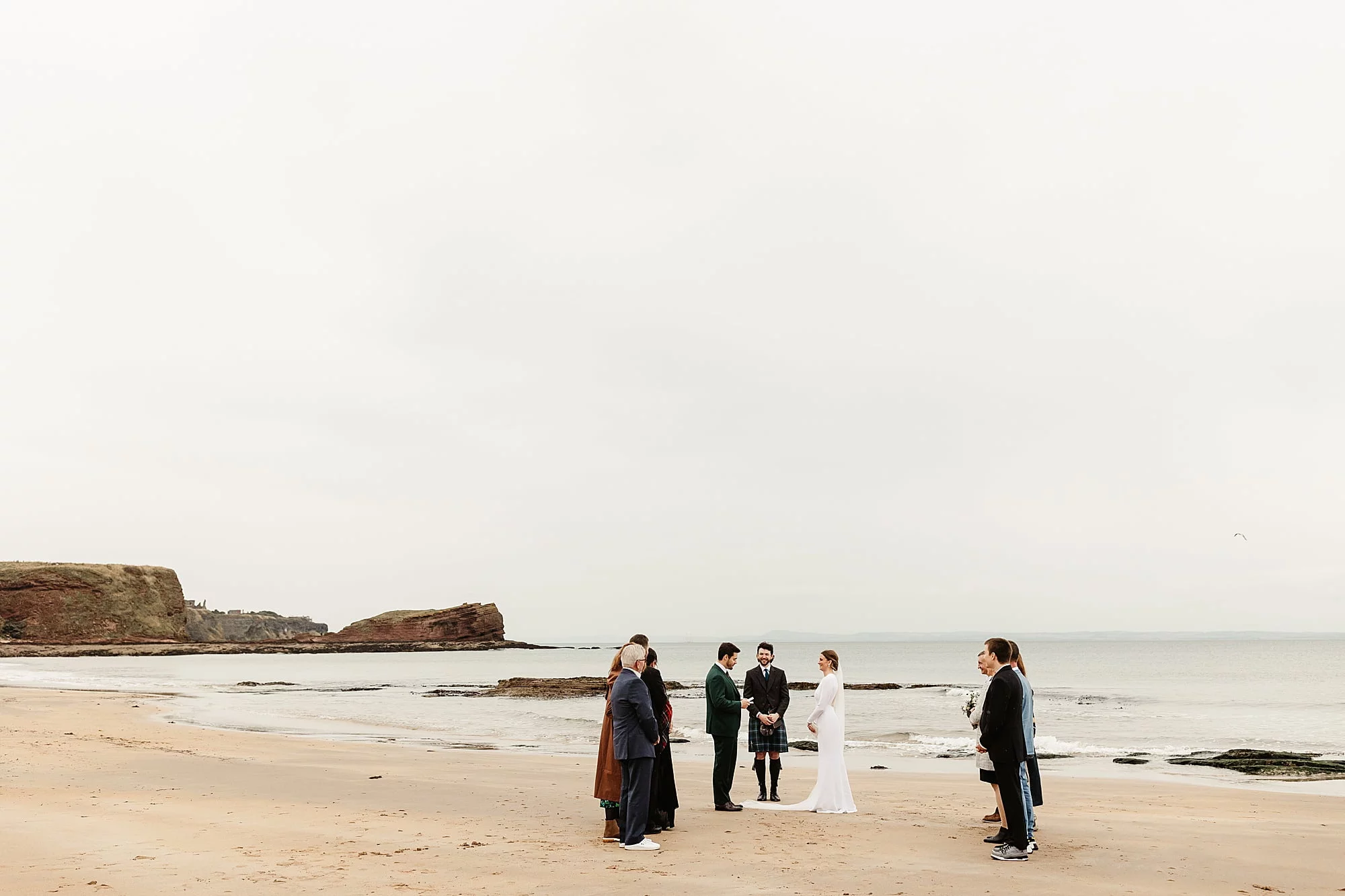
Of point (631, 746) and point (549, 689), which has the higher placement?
point (631, 746)

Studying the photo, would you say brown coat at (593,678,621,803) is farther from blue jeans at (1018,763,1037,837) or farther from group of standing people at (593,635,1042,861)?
blue jeans at (1018,763,1037,837)

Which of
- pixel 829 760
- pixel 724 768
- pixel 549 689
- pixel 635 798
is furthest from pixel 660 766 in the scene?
pixel 549 689

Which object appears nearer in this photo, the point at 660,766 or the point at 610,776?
the point at 610,776

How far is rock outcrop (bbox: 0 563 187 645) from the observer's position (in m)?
117

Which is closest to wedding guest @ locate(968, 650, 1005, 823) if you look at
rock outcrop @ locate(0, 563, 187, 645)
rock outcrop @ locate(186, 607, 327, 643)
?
rock outcrop @ locate(0, 563, 187, 645)

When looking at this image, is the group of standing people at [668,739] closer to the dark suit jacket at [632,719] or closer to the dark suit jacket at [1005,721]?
the dark suit jacket at [632,719]

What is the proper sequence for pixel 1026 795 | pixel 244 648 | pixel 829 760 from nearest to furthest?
1. pixel 1026 795
2. pixel 829 760
3. pixel 244 648

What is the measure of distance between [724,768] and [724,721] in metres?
0.67

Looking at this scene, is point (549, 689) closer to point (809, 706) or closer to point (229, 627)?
point (809, 706)

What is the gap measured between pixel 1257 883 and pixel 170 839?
10.1 meters

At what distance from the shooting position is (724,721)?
36.9 feet

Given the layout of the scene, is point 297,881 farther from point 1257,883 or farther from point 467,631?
point 467,631

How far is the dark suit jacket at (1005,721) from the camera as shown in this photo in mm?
8617

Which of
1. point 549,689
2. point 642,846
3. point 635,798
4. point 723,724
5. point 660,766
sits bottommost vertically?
point 549,689
